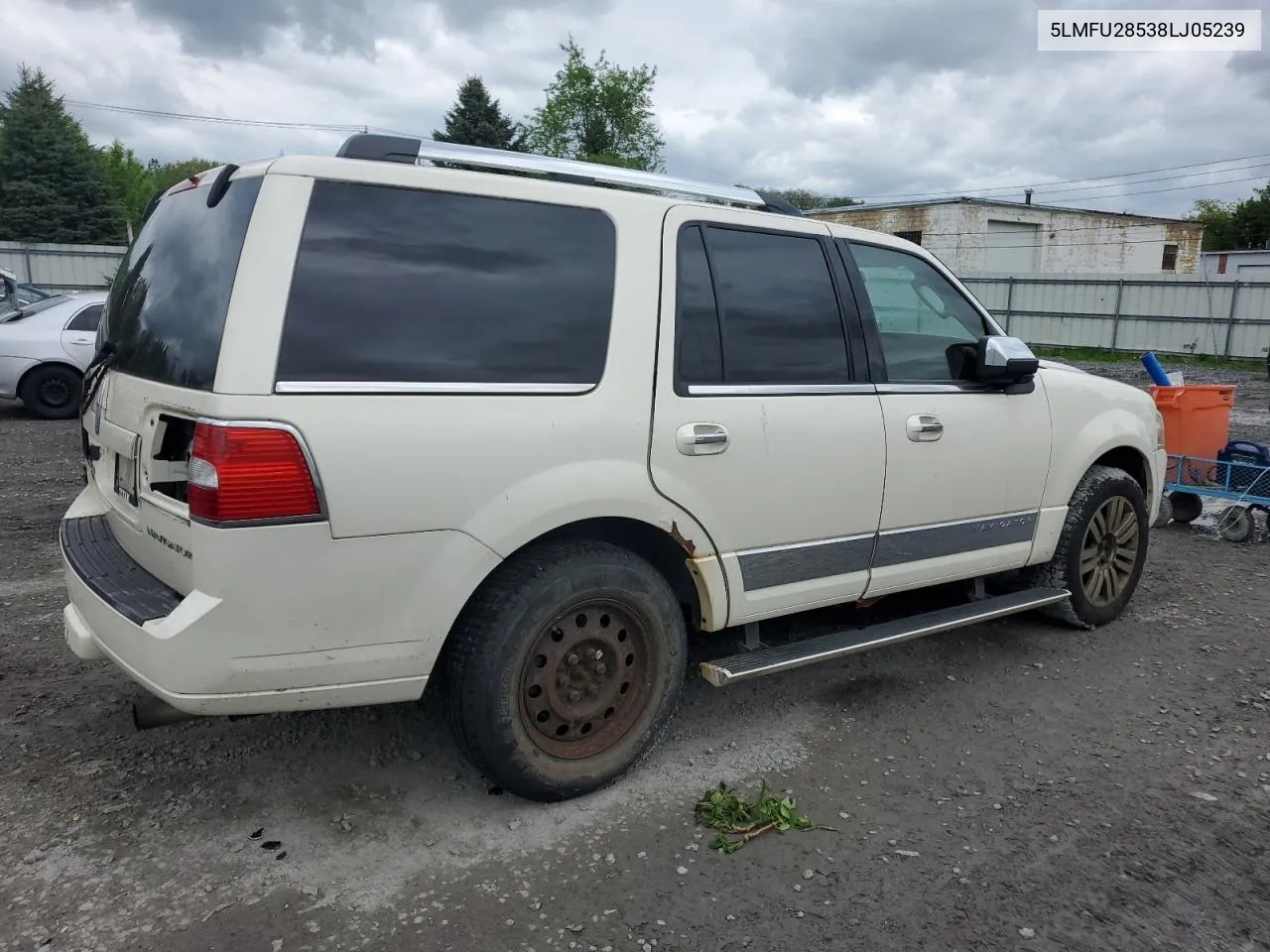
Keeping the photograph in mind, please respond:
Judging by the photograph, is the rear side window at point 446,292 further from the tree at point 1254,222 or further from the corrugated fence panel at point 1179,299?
the tree at point 1254,222

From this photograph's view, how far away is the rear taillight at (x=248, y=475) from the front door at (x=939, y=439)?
2275 millimetres

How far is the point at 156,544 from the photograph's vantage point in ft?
9.37

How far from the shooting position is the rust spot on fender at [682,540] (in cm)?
325

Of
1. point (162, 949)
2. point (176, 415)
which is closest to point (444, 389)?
point (176, 415)

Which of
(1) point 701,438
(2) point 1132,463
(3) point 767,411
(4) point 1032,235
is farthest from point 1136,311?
(1) point 701,438

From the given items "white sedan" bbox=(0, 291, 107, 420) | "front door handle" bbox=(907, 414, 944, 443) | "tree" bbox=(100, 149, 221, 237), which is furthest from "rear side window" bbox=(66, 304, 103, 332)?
"tree" bbox=(100, 149, 221, 237)

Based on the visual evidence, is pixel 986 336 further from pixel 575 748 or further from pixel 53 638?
pixel 53 638

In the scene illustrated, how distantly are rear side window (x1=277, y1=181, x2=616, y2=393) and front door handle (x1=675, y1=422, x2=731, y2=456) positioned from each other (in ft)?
1.19

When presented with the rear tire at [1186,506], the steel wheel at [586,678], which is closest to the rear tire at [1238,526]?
the rear tire at [1186,506]

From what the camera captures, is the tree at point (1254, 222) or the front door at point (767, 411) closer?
the front door at point (767, 411)

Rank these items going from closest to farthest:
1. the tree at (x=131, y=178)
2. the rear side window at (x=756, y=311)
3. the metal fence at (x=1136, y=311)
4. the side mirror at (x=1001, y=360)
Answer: the rear side window at (x=756, y=311) < the side mirror at (x=1001, y=360) < the metal fence at (x=1136, y=311) < the tree at (x=131, y=178)

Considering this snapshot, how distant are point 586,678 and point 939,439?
5.95 ft

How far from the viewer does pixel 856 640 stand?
380 cm

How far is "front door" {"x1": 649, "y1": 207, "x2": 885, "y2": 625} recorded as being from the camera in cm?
329
